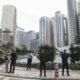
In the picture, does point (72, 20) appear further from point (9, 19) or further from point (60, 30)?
point (9, 19)

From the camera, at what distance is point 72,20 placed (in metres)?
97.1

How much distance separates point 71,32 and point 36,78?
8178 centimetres

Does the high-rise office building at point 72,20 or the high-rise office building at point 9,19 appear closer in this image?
the high-rise office building at point 72,20

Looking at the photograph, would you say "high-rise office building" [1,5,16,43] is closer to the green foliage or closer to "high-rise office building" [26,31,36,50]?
"high-rise office building" [26,31,36,50]

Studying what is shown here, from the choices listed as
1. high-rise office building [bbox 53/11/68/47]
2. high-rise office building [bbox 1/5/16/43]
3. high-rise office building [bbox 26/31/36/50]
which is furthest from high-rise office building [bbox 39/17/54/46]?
high-rise office building [bbox 26/31/36/50]

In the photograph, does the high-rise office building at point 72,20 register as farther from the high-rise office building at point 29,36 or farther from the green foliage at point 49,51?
the green foliage at point 49,51

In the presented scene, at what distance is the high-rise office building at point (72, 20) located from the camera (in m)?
90.4

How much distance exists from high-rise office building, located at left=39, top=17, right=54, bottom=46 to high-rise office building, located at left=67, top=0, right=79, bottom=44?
10.8 m

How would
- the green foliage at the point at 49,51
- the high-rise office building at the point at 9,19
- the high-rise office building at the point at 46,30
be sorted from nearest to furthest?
the green foliage at the point at 49,51 < the high-rise office building at the point at 46,30 < the high-rise office building at the point at 9,19

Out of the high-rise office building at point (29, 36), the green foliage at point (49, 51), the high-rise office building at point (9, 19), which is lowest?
the green foliage at point (49, 51)

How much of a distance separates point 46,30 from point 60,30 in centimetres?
687

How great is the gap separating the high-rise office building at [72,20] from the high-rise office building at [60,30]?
17.1ft

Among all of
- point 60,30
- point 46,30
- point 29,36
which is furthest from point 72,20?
point 29,36

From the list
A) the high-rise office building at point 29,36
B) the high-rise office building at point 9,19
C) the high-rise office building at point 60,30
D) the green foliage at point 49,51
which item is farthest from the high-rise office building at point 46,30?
the green foliage at point 49,51
